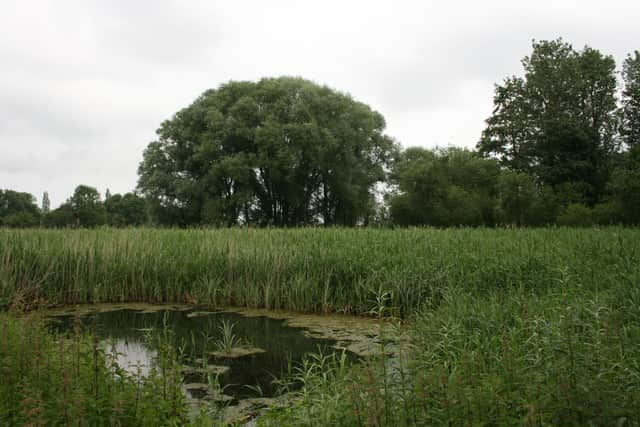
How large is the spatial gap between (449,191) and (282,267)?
23913 millimetres

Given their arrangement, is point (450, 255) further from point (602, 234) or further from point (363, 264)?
point (602, 234)

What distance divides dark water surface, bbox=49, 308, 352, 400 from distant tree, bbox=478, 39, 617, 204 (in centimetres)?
2763

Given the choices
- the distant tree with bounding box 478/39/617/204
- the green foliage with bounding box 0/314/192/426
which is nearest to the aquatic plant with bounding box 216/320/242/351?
the green foliage with bounding box 0/314/192/426

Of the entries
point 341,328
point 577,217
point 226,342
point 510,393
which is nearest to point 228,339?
point 226,342

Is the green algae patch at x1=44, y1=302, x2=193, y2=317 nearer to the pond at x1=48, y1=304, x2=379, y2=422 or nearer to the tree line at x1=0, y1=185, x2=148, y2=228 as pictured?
the pond at x1=48, y1=304, x2=379, y2=422

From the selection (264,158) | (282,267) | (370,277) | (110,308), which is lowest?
(110,308)

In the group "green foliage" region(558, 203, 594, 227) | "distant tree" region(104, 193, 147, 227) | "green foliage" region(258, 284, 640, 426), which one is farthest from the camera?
"distant tree" region(104, 193, 147, 227)

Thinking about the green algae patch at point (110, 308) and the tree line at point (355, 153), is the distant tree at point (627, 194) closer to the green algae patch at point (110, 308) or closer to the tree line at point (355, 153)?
the tree line at point (355, 153)

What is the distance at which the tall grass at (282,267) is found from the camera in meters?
8.77

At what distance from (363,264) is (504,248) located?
308 centimetres

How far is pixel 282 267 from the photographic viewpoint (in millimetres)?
10078

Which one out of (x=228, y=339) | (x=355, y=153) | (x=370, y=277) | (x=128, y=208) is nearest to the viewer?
(x=228, y=339)

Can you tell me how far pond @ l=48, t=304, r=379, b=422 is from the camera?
5.42 metres

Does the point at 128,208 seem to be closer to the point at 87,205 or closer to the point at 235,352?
the point at 87,205
